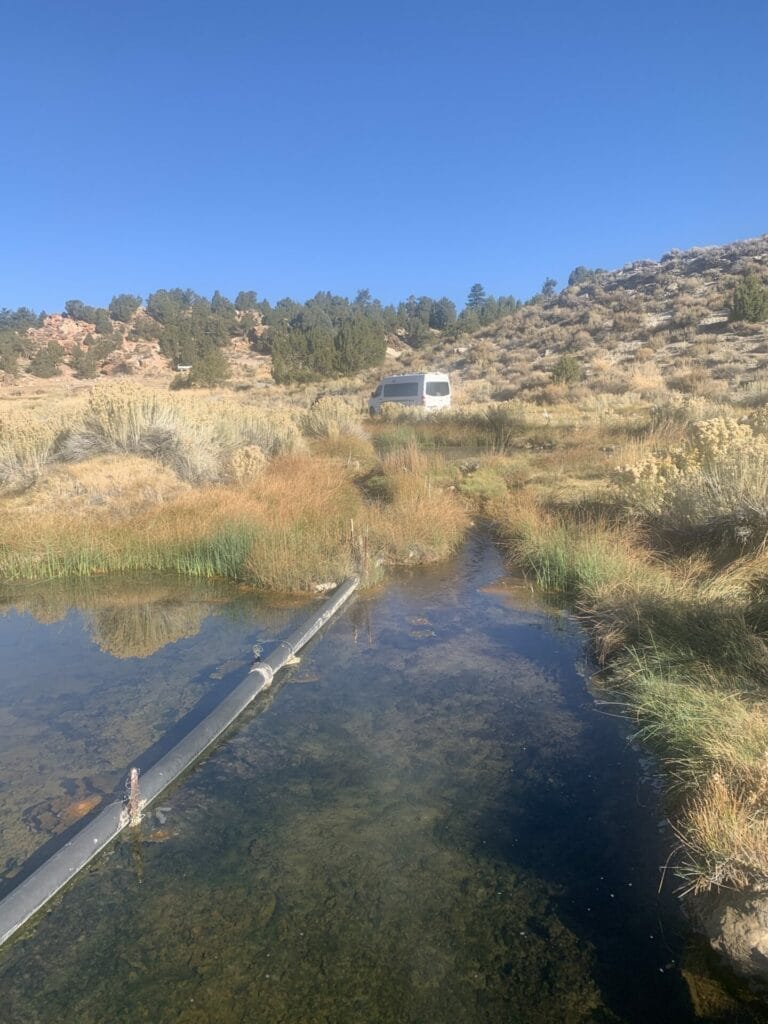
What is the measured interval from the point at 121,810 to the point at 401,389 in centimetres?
2326

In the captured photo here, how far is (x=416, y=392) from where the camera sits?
25.5 metres

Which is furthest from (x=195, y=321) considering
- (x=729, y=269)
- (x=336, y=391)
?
(x=729, y=269)

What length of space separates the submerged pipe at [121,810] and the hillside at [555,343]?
1893 centimetres

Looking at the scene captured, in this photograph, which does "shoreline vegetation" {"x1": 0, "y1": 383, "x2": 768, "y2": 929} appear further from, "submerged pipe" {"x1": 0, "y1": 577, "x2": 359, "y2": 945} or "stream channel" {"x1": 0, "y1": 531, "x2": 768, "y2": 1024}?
"submerged pipe" {"x1": 0, "y1": 577, "x2": 359, "y2": 945}

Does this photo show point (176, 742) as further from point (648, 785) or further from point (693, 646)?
point (693, 646)

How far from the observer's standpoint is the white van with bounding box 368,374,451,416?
2531 centimetres

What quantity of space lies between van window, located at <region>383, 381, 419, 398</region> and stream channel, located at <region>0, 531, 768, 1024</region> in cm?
1952

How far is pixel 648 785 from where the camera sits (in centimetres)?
449

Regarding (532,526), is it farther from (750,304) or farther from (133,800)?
(750,304)

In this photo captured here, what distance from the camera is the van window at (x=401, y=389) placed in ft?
84.2

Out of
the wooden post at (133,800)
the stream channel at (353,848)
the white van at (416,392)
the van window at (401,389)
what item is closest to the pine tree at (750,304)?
the white van at (416,392)

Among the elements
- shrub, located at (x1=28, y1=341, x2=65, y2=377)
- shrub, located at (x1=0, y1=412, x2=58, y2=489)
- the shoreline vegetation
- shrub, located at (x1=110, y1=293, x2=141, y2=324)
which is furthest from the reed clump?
shrub, located at (x1=110, y1=293, x2=141, y2=324)

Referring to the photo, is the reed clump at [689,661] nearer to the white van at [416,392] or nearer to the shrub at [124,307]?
the white van at [416,392]

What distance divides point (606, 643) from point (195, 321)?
6479 cm
